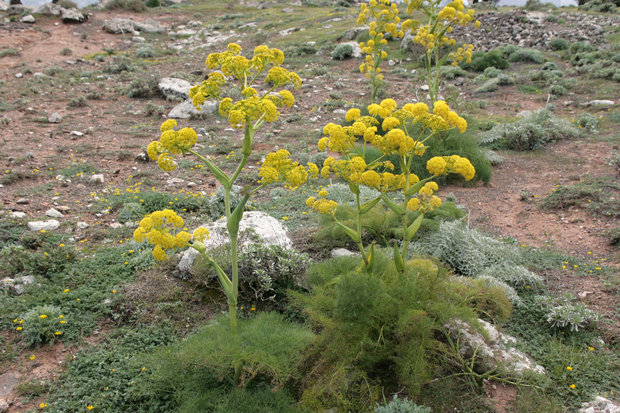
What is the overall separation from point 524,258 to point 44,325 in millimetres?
5661

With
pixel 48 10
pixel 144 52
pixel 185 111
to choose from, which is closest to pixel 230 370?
pixel 185 111

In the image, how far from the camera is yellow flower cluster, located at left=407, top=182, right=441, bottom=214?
10.1ft

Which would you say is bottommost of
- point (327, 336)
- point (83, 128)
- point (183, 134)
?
point (83, 128)

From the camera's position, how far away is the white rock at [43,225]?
5.96 metres

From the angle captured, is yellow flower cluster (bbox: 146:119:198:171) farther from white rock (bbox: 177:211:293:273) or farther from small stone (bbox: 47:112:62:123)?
small stone (bbox: 47:112:62:123)

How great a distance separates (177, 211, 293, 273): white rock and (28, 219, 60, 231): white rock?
245cm

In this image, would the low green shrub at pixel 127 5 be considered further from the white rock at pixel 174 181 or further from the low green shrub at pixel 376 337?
the low green shrub at pixel 376 337

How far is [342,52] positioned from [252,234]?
15.1m

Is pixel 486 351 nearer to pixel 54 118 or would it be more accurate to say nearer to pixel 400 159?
pixel 400 159

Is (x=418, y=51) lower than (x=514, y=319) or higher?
higher

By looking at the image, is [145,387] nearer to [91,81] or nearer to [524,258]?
[524,258]

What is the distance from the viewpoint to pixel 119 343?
4.08 meters

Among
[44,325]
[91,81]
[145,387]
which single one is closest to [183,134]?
[145,387]

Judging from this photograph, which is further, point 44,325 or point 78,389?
point 44,325
